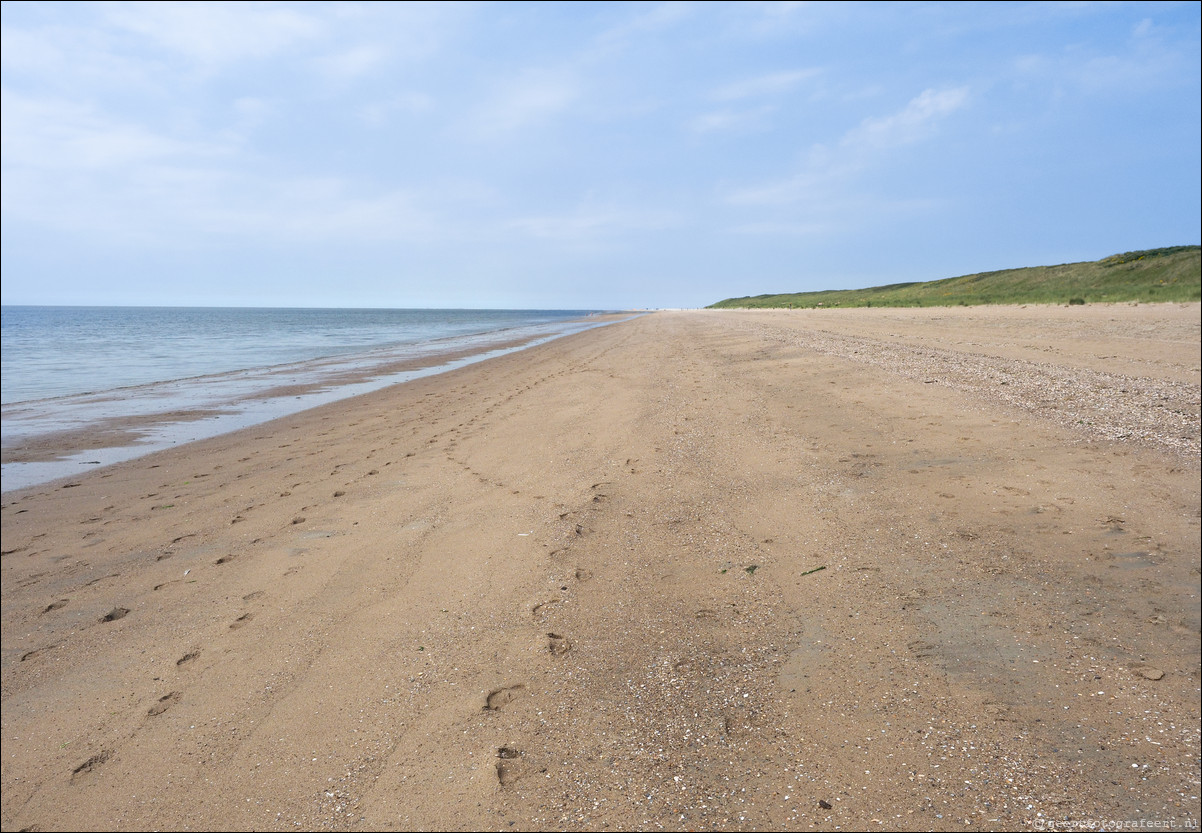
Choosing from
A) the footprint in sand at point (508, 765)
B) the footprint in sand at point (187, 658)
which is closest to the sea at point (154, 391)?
the footprint in sand at point (187, 658)

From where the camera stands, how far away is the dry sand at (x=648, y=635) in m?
2.19

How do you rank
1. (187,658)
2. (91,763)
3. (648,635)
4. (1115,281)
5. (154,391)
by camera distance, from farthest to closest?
(1115,281)
(154,391)
(187,658)
(648,635)
(91,763)

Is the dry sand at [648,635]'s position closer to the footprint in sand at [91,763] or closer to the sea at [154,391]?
the footprint in sand at [91,763]

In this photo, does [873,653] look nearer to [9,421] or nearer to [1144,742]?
[1144,742]

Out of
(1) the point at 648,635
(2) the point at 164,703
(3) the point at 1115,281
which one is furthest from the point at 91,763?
(3) the point at 1115,281

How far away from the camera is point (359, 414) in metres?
11.5

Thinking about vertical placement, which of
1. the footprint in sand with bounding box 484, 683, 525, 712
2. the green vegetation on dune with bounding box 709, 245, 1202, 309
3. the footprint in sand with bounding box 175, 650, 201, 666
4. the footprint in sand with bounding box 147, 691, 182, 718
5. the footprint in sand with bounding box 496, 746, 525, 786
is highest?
the green vegetation on dune with bounding box 709, 245, 1202, 309

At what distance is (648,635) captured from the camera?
3133mm

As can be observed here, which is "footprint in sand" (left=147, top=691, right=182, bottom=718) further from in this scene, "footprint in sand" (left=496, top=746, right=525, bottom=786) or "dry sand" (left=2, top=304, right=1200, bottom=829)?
"footprint in sand" (left=496, top=746, right=525, bottom=786)

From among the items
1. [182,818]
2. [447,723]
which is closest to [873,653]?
[447,723]

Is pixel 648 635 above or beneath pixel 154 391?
above

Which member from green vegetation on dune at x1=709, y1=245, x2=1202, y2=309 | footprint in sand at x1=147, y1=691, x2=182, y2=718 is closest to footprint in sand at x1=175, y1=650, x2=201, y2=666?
footprint in sand at x1=147, y1=691, x2=182, y2=718

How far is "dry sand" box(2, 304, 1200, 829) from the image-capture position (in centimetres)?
219

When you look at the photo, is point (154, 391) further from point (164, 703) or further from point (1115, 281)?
point (1115, 281)
